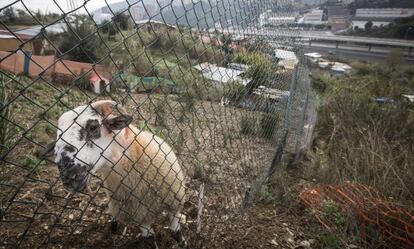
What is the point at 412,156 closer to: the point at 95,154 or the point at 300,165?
the point at 300,165

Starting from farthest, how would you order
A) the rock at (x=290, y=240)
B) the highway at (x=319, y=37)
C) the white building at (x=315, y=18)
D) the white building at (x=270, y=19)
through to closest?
the white building at (x=315, y=18) < the white building at (x=270, y=19) < the highway at (x=319, y=37) < the rock at (x=290, y=240)

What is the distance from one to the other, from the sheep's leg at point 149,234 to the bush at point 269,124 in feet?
8.15

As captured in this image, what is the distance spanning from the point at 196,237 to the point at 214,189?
0.82 metres

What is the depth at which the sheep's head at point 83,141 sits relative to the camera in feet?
5.55

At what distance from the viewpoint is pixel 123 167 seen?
2.35 m

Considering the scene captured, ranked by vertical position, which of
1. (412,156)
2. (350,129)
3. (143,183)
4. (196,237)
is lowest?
(350,129)

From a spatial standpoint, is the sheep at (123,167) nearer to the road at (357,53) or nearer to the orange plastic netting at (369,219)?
the orange plastic netting at (369,219)

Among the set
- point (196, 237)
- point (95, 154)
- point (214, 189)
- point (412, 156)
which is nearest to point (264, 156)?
point (214, 189)

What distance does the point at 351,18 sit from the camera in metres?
63.8

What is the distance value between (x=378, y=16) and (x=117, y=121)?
236ft

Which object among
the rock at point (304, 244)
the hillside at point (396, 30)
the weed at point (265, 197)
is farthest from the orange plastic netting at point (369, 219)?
the hillside at point (396, 30)

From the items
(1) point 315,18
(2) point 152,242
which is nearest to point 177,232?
(2) point 152,242

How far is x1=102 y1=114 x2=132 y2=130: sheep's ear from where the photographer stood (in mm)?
1890

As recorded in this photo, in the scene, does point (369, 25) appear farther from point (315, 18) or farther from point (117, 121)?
point (117, 121)
